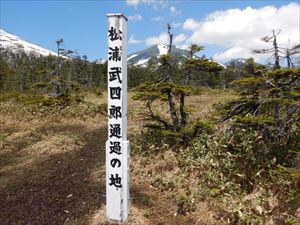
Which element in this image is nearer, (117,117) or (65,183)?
(117,117)

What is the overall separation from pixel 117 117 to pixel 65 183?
11.5 feet

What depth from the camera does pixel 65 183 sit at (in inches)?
312

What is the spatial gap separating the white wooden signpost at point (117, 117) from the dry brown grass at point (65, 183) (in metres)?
0.62

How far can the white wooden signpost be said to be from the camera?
5305 millimetres

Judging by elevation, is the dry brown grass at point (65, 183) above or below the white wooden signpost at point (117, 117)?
below

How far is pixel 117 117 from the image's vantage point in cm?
534

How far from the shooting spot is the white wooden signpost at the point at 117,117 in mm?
5305

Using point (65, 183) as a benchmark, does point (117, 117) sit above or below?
above

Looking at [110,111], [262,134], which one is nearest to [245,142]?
[262,134]

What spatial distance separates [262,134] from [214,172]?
1.51m

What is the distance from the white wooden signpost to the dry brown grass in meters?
0.62

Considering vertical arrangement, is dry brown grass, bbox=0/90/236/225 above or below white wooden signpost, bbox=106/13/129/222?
below

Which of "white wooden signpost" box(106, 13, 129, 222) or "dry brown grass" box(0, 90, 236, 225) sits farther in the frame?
"dry brown grass" box(0, 90, 236, 225)

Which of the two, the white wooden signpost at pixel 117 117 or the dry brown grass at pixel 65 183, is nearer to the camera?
the white wooden signpost at pixel 117 117
